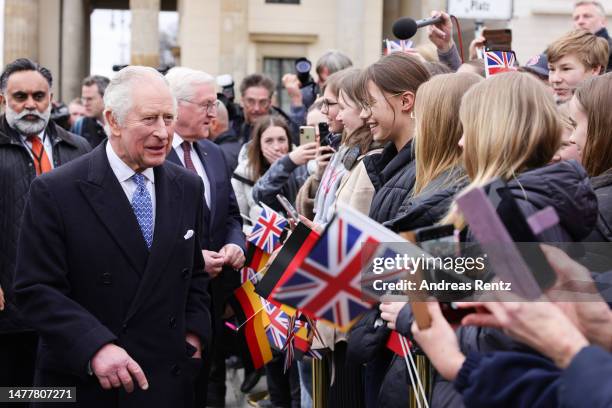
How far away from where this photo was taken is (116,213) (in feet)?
15.3

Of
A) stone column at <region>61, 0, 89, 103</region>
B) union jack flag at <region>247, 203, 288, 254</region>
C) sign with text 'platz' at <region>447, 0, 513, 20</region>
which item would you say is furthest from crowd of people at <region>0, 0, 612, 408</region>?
stone column at <region>61, 0, 89, 103</region>

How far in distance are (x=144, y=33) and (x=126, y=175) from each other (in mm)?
32456

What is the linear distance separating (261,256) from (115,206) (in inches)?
96.3

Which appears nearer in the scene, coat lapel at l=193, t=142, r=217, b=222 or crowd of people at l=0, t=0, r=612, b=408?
crowd of people at l=0, t=0, r=612, b=408

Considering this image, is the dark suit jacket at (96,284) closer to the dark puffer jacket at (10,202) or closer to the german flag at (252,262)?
the dark puffer jacket at (10,202)

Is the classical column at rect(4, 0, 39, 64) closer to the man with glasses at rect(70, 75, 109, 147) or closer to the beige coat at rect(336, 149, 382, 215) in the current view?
the man with glasses at rect(70, 75, 109, 147)

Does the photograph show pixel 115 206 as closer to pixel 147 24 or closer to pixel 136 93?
pixel 136 93

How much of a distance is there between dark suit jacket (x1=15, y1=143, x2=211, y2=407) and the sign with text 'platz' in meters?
6.17

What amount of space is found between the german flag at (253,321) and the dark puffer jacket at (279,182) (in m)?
1.35

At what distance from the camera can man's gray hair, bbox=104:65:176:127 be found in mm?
4887

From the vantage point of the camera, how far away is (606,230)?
3699 mm

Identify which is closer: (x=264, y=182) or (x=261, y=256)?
(x=261, y=256)

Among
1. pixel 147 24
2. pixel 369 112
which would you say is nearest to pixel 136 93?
pixel 369 112

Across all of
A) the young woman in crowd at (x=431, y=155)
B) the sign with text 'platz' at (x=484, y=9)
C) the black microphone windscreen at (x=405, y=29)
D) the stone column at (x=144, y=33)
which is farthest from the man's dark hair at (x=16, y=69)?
the stone column at (x=144, y=33)
